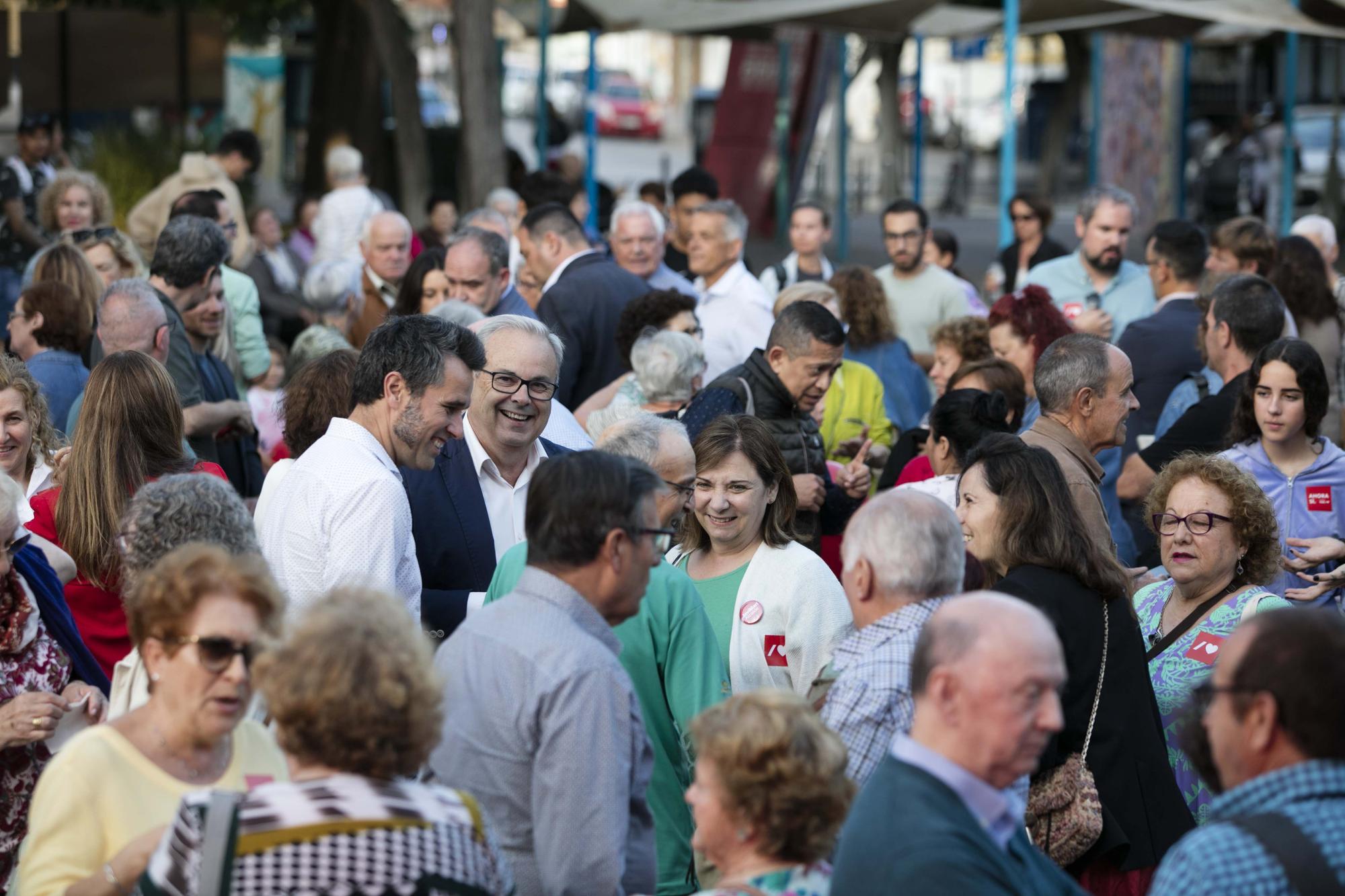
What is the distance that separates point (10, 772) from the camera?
3857 millimetres

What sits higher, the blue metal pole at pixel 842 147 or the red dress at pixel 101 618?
the blue metal pole at pixel 842 147

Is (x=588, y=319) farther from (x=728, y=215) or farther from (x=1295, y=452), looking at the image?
(x=1295, y=452)

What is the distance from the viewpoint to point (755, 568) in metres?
4.62

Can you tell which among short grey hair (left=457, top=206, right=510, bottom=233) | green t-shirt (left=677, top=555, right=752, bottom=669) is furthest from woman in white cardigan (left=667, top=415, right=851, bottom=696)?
short grey hair (left=457, top=206, right=510, bottom=233)

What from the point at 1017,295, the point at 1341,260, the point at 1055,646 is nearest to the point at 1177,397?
the point at 1017,295

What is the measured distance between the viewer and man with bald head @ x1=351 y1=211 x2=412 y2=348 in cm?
859

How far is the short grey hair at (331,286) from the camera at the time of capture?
838 cm

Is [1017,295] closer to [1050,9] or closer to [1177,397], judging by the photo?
[1177,397]

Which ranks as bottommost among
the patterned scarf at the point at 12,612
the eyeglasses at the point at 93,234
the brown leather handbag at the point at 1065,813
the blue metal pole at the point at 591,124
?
the brown leather handbag at the point at 1065,813

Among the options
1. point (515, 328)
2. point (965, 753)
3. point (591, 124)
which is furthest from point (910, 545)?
point (591, 124)

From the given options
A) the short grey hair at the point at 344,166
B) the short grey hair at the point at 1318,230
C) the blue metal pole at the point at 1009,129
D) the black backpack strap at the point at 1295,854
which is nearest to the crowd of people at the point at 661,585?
the black backpack strap at the point at 1295,854

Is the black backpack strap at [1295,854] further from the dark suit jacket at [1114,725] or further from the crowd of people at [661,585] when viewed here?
the dark suit jacket at [1114,725]

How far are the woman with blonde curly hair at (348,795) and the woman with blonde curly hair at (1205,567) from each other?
109 inches

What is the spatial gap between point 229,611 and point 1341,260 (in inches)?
755
